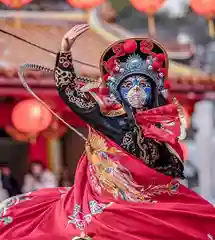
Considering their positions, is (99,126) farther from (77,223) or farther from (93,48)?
(93,48)

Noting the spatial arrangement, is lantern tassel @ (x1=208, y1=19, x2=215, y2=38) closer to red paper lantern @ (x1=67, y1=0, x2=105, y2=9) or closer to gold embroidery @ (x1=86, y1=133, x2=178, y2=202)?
red paper lantern @ (x1=67, y1=0, x2=105, y2=9)

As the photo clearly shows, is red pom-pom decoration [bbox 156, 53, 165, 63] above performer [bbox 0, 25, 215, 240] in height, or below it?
above

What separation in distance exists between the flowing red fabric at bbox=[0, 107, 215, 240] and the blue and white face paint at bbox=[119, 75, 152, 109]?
5.7 inches

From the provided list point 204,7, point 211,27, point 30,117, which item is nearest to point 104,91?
point 30,117

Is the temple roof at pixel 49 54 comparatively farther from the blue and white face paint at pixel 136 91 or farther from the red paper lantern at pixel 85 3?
the blue and white face paint at pixel 136 91

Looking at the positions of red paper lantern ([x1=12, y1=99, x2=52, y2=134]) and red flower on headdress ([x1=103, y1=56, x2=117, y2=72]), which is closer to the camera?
red flower on headdress ([x1=103, y1=56, x2=117, y2=72])

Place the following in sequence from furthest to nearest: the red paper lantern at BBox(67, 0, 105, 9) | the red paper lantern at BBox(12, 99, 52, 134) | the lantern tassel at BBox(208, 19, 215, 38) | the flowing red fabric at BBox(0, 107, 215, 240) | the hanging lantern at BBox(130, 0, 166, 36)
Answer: the lantern tassel at BBox(208, 19, 215, 38) → the hanging lantern at BBox(130, 0, 166, 36) → the red paper lantern at BBox(67, 0, 105, 9) → the red paper lantern at BBox(12, 99, 52, 134) → the flowing red fabric at BBox(0, 107, 215, 240)

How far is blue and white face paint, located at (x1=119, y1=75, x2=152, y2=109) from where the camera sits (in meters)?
1.83

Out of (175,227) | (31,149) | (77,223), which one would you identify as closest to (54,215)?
(77,223)

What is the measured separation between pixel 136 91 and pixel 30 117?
1.73 meters

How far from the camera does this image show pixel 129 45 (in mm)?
1861

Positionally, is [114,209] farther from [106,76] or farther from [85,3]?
[85,3]

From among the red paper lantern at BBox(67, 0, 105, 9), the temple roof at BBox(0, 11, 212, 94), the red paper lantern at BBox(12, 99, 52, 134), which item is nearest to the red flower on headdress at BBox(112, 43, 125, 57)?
the temple roof at BBox(0, 11, 212, 94)

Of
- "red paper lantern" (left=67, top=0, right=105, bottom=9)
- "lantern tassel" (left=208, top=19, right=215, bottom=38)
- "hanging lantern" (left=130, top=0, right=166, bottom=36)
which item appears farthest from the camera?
"lantern tassel" (left=208, top=19, right=215, bottom=38)
